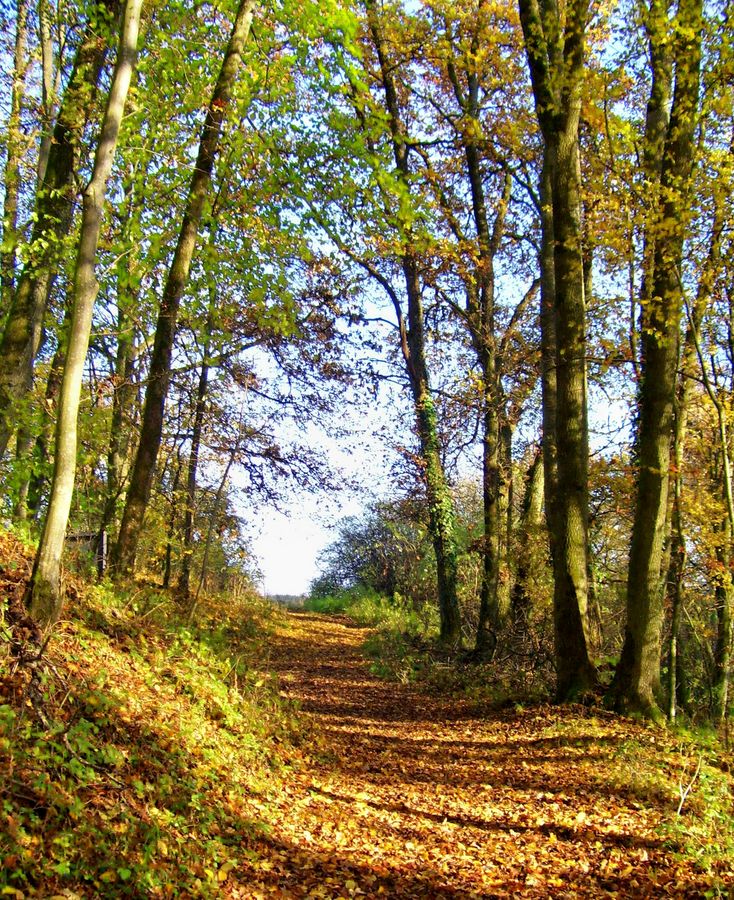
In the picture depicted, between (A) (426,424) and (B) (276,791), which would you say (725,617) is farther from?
(B) (276,791)

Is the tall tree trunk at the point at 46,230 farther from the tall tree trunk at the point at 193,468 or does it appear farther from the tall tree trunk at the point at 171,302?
the tall tree trunk at the point at 193,468

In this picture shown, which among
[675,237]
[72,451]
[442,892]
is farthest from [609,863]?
[675,237]

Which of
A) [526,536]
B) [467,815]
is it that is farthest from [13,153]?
[526,536]

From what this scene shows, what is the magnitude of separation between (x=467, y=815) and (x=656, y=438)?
4583mm

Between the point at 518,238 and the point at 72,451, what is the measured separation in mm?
11994

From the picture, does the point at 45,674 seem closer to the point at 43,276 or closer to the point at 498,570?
the point at 43,276

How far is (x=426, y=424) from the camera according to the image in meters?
14.2

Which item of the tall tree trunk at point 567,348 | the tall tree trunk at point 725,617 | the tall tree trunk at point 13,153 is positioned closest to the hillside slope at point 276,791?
the tall tree trunk at point 567,348

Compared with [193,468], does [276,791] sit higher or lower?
lower

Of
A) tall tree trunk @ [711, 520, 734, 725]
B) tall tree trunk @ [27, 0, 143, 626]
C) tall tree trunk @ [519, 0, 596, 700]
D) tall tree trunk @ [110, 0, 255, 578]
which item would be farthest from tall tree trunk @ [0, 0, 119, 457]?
tall tree trunk @ [711, 520, 734, 725]

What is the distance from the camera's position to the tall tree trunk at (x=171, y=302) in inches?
321

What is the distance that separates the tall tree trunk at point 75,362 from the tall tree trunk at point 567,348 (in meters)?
5.27

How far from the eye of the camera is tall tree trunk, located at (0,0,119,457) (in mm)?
6832

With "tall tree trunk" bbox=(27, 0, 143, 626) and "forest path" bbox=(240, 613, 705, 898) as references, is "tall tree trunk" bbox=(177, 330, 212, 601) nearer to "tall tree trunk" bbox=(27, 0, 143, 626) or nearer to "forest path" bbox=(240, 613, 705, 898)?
"forest path" bbox=(240, 613, 705, 898)
